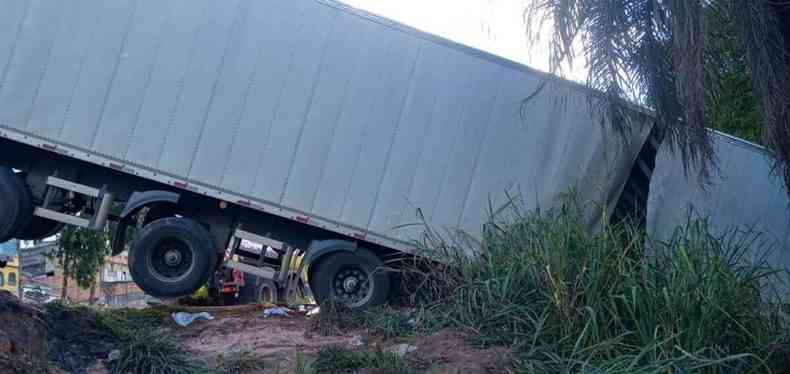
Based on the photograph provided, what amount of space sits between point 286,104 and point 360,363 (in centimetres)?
453

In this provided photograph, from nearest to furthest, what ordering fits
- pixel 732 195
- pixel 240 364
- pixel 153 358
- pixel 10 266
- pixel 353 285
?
pixel 153 358
pixel 240 364
pixel 353 285
pixel 732 195
pixel 10 266

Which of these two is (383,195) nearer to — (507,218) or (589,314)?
(507,218)

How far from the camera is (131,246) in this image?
1084cm

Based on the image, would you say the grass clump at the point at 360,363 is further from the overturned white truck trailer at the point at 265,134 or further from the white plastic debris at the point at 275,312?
the overturned white truck trailer at the point at 265,134

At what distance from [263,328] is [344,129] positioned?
2719 mm

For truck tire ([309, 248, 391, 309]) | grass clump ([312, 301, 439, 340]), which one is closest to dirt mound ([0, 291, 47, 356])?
grass clump ([312, 301, 439, 340])

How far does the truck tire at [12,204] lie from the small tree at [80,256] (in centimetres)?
1198

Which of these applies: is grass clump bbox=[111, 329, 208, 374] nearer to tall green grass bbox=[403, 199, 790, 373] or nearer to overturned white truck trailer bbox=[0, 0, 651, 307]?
tall green grass bbox=[403, 199, 790, 373]

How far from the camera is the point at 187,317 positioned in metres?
9.59

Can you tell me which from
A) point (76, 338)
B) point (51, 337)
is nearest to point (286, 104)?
point (76, 338)

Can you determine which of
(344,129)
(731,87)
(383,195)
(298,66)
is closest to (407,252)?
(383,195)

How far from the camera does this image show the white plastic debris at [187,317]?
9.39m

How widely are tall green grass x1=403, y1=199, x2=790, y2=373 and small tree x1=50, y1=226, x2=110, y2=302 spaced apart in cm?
1700

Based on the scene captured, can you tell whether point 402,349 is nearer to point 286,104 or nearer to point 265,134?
point 265,134
